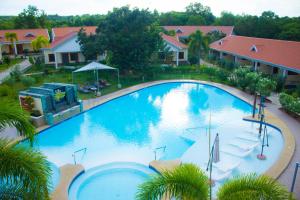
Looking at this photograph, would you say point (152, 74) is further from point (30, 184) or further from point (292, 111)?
point (30, 184)

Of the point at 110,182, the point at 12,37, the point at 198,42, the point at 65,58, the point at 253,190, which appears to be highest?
the point at 12,37

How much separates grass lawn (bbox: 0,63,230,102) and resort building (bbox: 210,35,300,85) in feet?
14.3

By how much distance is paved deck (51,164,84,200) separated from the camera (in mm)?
10294

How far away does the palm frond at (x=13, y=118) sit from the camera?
4953 mm

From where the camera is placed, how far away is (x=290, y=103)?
1769 centimetres

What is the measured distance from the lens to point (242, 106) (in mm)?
21094

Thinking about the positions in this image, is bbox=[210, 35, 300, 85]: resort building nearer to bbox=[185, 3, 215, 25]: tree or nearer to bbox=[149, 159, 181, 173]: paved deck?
bbox=[149, 159, 181, 173]: paved deck

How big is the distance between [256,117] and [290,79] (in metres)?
8.48

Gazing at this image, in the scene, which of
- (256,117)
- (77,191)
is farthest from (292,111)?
(77,191)

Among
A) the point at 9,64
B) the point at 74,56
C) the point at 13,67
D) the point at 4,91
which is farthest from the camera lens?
the point at 74,56

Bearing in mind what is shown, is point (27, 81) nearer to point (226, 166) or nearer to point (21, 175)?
point (226, 166)

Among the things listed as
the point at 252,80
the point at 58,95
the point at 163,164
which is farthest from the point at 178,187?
the point at 252,80

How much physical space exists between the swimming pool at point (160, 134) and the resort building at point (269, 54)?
5281 mm

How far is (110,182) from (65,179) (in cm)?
189
